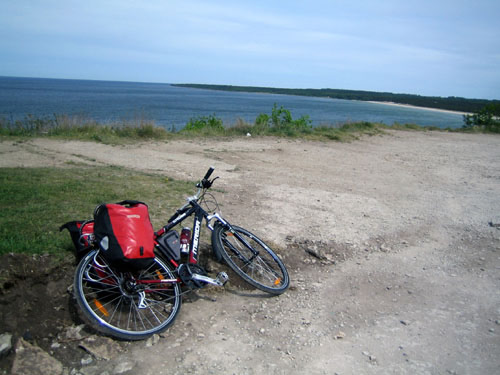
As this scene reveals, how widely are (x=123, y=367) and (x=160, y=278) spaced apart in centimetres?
99

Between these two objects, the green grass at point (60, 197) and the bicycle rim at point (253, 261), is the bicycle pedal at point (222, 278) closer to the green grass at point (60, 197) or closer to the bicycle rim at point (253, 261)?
the bicycle rim at point (253, 261)

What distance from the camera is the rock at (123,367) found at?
307 cm

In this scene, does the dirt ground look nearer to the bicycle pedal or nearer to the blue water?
the bicycle pedal

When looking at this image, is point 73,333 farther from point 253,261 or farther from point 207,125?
point 207,125

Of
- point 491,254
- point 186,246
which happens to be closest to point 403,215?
point 491,254

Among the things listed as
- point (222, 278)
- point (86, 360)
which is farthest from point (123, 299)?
point (222, 278)

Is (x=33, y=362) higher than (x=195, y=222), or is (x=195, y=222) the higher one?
(x=195, y=222)

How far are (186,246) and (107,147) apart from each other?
9144mm

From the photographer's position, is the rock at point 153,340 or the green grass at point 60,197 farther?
the green grass at point 60,197

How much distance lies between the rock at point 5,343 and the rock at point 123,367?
76 cm

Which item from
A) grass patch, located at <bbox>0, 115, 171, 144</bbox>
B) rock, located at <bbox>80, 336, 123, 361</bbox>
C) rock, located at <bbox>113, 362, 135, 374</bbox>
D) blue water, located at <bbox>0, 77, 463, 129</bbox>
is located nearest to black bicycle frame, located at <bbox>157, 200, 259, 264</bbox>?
rock, located at <bbox>80, 336, 123, 361</bbox>

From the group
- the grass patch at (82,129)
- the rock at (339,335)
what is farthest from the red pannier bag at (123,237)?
the grass patch at (82,129)

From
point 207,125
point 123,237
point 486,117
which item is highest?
point 486,117

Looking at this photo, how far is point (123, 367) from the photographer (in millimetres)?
3109
